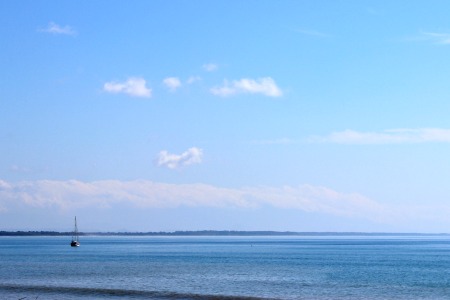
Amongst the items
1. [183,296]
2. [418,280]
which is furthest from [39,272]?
[418,280]

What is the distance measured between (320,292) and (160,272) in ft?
85.3

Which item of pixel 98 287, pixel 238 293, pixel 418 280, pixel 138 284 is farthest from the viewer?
pixel 418 280

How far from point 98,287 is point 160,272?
19.2m

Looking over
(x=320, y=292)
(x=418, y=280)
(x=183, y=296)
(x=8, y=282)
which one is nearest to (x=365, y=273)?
(x=418, y=280)

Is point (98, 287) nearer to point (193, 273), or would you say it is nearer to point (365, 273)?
point (193, 273)

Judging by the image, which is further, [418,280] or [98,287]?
[418,280]

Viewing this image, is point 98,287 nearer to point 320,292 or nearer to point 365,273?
point 320,292

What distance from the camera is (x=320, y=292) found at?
53000mm

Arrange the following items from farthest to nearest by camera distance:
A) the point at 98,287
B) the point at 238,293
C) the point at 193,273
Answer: the point at 193,273 → the point at 98,287 → the point at 238,293

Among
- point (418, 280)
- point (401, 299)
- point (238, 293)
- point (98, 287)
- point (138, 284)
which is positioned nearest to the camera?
point (401, 299)

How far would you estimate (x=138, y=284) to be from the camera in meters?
59.8

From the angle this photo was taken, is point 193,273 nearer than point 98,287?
No

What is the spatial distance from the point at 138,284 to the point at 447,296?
2449cm

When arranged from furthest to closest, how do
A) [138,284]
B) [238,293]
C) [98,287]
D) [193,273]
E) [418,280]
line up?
[193,273]
[418,280]
[138,284]
[98,287]
[238,293]
